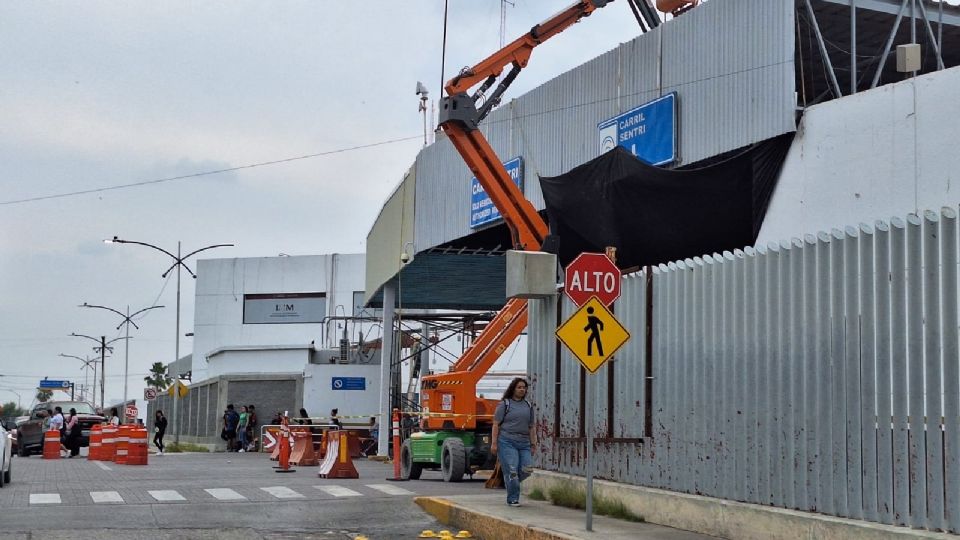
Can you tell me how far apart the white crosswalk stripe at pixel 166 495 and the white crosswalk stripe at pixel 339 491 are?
228 cm

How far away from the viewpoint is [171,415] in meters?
73.3

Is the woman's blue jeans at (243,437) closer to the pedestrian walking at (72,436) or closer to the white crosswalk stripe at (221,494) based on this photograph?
the pedestrian walking at (72,436)

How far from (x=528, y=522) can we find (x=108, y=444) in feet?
77.0

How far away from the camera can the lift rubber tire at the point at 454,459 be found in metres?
21.6

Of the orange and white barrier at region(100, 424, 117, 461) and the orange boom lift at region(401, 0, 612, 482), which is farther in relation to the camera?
the orange and white barrier at region(100, 424, 117, 461)

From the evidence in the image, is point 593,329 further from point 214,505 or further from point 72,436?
point 72,436

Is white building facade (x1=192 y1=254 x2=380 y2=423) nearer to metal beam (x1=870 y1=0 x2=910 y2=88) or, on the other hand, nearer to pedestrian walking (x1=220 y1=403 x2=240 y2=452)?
pedestrian walking (x1=220 y1=403 x2=240 y2=452)

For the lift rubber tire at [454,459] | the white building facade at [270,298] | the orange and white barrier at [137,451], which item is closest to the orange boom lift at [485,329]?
the lift rubber tire at [454,459]

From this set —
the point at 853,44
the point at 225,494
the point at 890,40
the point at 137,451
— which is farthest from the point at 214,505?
the point at 890,40

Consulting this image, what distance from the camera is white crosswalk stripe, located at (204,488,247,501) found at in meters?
17.5

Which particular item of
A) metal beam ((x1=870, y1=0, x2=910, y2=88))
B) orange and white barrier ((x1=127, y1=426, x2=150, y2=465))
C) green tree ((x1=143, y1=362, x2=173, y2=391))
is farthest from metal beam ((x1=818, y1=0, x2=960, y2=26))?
green tree ((x1=143, y1=362, x2=173, y2=391))

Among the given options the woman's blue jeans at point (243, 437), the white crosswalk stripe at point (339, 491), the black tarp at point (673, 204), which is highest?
the black tarp at point (673, 204)

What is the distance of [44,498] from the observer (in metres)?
17.4

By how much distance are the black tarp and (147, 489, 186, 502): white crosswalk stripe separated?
339 inches
